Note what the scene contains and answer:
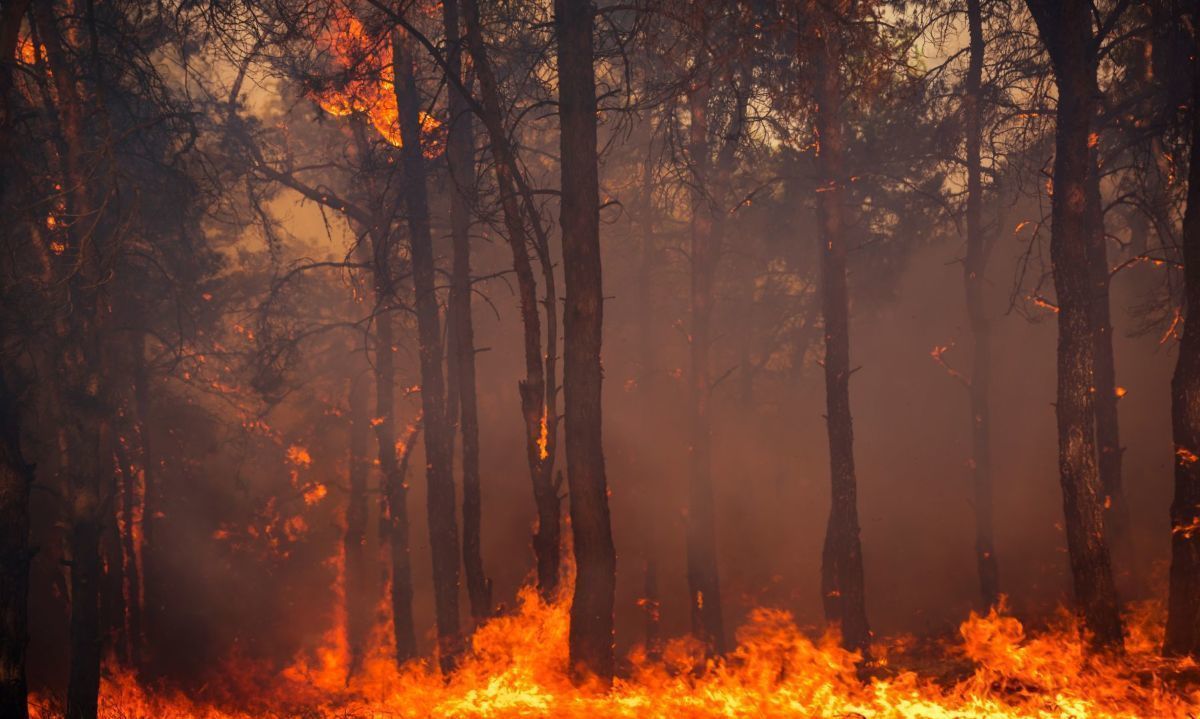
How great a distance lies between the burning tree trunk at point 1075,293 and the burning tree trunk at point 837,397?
3.48m

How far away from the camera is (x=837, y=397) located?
13.3 metres

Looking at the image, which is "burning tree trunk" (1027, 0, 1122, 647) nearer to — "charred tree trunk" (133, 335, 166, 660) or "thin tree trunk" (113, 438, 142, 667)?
"thin tree trunk" (113, 438, 142, 667)

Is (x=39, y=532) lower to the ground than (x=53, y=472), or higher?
lower

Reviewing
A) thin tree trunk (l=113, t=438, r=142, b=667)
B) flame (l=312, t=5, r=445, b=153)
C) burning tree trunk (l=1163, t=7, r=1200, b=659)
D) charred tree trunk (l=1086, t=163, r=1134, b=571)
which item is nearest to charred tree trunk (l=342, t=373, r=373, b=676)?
thin tree trunk (l=113, t=438, r=142, b=667)

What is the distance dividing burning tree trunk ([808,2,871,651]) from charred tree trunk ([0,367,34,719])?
33.4ft

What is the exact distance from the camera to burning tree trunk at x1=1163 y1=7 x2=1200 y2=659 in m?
8.96

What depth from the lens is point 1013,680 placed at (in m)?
7.78

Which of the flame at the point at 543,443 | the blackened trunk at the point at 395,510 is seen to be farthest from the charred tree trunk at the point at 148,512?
the flame at the point at 543,443

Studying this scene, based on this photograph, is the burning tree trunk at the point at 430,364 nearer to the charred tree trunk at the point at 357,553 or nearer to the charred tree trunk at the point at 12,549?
the charred tree trunk at the point at 12,549

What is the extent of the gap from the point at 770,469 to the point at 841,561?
50.4ft

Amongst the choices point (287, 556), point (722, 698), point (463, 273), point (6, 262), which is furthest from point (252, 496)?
point (722, 698)

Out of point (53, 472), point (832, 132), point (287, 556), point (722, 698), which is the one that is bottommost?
point (287, 556)

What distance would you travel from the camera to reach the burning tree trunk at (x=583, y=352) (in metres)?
8.88

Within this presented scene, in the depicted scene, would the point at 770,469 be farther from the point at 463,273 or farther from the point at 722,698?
the point at 722,698
